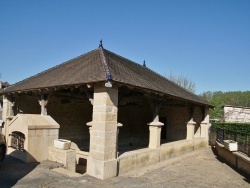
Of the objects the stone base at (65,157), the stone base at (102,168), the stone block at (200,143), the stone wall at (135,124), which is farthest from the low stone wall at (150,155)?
the stone wall at (135,124)

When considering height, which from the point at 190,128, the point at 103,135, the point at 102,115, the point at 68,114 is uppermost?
the point at 102,115

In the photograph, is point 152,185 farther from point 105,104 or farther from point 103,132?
point 105,104

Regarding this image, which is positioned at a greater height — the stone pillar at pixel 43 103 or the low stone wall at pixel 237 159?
the stone pillar at pixel 43 103

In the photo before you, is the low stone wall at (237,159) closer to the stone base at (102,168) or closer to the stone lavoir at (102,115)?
the stone lavoir at (102,115)

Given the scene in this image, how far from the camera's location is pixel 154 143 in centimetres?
961

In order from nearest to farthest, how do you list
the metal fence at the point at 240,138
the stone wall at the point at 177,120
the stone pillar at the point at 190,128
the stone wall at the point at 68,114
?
the metal fence at the point at 240,138, the stone wall at the point at 68,114, the stone pillar at the point at 190,128, the stone wall at the point at 177,120

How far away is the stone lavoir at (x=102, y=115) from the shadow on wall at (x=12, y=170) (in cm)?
34

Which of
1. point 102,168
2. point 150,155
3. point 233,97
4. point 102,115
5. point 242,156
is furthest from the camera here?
point 233,97

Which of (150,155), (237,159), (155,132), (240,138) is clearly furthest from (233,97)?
(150,155)

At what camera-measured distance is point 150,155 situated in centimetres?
921

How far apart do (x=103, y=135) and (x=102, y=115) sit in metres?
0.56

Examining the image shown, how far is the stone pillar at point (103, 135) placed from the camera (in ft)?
22.2

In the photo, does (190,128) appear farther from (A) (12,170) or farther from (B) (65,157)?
(A) (12,170)

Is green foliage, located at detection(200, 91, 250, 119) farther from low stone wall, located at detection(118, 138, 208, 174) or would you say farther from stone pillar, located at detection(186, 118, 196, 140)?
low stone wall, located at detection(118, 138, 208, 174)
